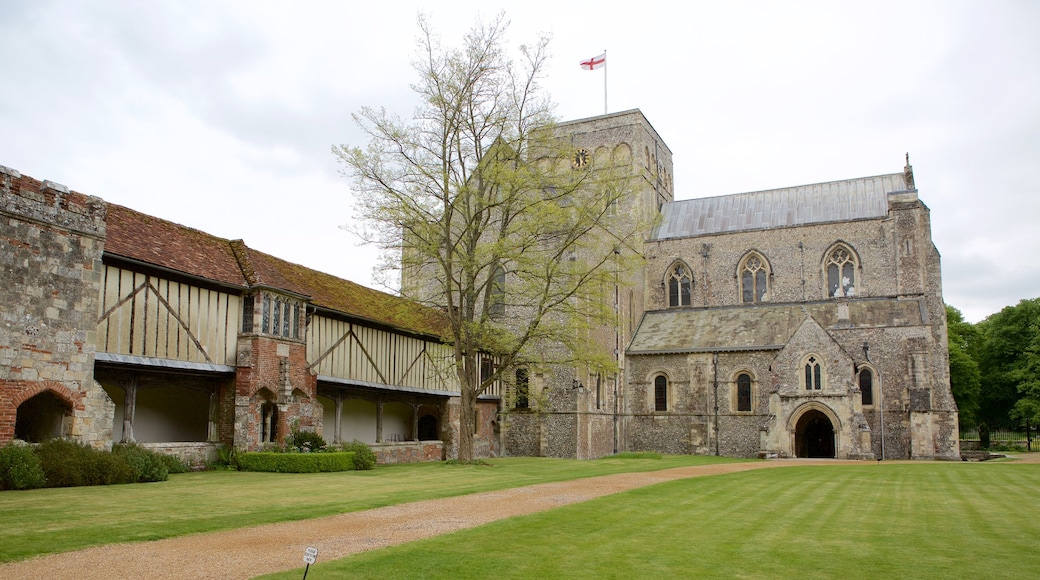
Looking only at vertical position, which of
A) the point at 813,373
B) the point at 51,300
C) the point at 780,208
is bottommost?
the point at 813,373

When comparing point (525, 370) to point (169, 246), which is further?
point (525, 370)

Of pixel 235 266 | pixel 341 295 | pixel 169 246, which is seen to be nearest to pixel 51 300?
pixel 169 246

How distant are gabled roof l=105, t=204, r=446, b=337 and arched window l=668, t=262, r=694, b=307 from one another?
19.3 m

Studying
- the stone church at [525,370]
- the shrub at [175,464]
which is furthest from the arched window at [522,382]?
the shrub at [175,464]

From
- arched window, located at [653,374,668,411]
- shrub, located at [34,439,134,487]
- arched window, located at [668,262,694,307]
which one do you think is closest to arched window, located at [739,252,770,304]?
arched window, located at [668,262,694,307]

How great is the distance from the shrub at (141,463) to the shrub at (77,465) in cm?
19

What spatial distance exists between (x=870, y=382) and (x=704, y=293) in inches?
411

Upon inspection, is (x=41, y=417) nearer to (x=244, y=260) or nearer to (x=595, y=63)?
(x=244, y=260)

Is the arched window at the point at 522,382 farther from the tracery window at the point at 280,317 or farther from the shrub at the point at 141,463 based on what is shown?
the shrub at the point at 141,463

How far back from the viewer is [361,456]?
2264 cm

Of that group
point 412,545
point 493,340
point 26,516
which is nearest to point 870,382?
point 493,340

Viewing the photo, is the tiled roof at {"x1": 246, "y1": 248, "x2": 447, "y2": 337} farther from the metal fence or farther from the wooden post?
the metal fence

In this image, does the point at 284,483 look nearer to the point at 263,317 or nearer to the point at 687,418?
the point at 263,317

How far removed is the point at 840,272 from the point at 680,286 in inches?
339
